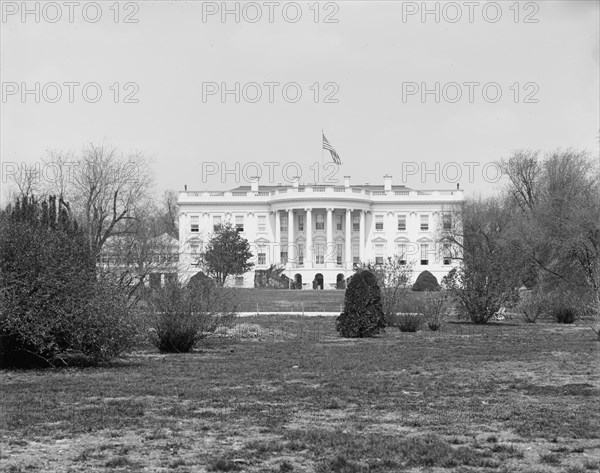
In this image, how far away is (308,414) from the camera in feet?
32.4

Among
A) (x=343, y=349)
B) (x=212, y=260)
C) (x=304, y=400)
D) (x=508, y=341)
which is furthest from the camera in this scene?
(x=212, y=260)

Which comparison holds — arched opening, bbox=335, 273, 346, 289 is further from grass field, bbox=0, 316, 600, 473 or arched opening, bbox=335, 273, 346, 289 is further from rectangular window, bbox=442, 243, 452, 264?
grass field, bbox=0, 316, 600, 473

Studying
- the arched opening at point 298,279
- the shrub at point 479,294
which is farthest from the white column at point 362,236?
the shrub at point 479,294

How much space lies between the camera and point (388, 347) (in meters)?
20.3

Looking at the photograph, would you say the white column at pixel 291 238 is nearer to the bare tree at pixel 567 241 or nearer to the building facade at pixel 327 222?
the building facade at pixel 327 222

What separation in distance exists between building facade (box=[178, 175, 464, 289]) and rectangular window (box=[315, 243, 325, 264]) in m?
0.09

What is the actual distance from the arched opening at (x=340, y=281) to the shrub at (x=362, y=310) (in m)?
52.3

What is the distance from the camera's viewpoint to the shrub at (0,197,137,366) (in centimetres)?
1402

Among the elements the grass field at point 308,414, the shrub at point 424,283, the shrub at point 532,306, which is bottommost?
the grass field at point 308,414

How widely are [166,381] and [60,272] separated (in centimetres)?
296

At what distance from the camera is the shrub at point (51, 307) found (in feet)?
46.0

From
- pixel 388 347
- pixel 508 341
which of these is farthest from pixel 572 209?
pixel 388 347

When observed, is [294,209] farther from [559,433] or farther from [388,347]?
[559,433]

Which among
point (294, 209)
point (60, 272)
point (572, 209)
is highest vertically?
point (294, 209)
